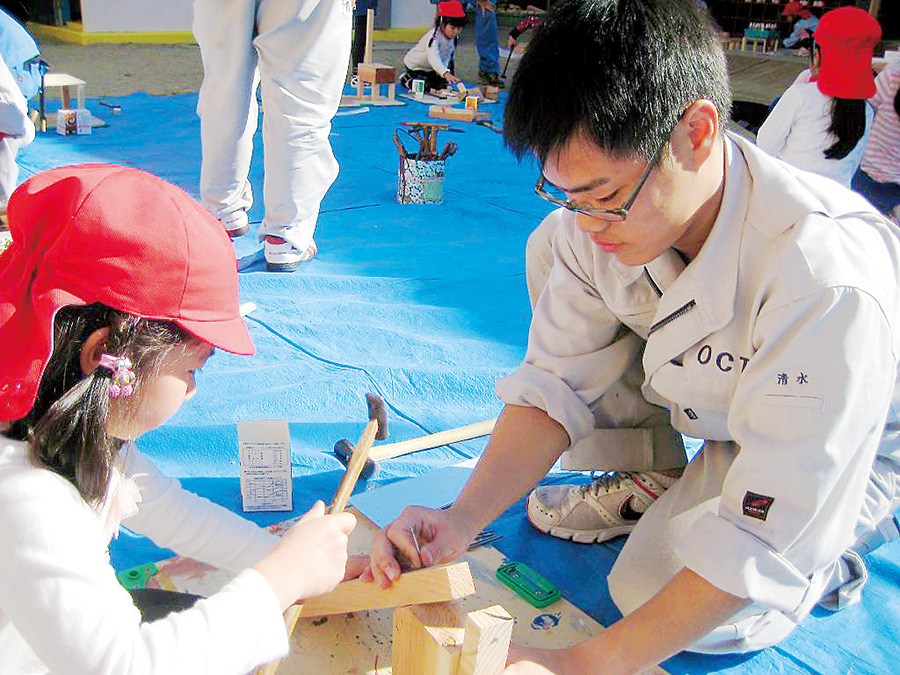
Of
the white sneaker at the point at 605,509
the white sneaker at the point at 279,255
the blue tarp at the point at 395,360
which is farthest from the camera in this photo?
the white sneaker at the point at 279,255

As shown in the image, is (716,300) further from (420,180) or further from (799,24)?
(799,24)

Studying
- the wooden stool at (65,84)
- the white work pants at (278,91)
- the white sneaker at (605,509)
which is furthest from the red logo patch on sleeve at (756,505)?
the wooden stool at (65,84)

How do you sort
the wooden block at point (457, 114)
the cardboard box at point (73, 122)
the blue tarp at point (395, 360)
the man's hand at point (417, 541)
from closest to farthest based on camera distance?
the man's hand at point (417, 541)
the blue tarp at point (395, 360)
the cardboard box at point (73, 122)
the wooden block at point (457, 114)

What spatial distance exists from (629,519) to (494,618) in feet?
2.57

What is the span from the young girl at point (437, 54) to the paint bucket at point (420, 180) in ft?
10.2

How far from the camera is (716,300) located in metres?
1.21

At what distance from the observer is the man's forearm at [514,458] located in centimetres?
140

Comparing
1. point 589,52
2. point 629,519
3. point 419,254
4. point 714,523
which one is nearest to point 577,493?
point 629,519

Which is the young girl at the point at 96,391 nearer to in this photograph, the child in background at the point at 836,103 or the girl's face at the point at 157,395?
the girl's face at the point at 157,395

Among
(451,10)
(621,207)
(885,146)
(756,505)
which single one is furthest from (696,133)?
(451,10)

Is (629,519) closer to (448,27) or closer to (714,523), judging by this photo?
(714,523)

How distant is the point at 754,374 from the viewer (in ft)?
3.70

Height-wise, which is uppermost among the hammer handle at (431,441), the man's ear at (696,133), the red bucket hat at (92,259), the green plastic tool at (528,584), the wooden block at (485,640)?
the man's ear at (696,133)

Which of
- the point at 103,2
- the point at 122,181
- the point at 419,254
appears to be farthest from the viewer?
the point at 103,2
